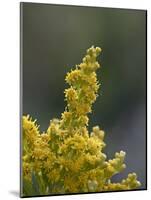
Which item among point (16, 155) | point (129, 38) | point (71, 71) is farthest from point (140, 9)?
point (16, 155)

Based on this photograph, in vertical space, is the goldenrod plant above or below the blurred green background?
below

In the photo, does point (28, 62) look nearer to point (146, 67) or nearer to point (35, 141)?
point (35, 141)

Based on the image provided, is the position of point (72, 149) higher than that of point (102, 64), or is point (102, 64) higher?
point (102, 64)

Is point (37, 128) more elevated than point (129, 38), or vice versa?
point (129, 38)

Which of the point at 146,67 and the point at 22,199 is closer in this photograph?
the point at 22,199
